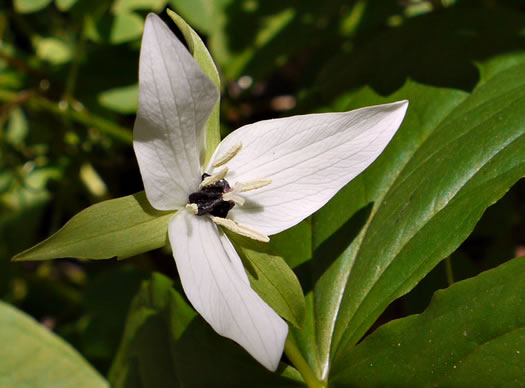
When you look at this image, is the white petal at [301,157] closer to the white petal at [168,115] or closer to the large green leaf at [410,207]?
the white petal at [168,115]

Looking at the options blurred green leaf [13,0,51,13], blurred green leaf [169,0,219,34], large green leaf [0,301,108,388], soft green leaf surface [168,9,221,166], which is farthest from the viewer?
blurred green leaf [169,0,219,34]

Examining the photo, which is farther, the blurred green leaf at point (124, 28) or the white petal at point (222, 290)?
the blurred green leaf at point (124, 28)

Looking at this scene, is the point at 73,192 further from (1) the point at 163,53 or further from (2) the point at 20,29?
(1) the point at 163,53

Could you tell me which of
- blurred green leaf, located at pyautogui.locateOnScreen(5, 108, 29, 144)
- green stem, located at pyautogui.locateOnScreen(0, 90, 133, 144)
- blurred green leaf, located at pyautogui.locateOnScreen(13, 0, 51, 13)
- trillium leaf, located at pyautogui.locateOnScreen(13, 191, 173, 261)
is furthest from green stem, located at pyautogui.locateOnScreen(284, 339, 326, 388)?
blurred green leaf, located at pyautogui.locateOnScreen(5, 108, 29, 144)

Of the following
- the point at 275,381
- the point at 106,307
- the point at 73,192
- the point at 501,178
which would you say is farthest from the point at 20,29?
the point at 501,178

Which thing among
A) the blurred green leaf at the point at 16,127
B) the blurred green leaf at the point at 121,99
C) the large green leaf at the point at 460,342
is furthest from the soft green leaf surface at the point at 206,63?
the blurred green leaf at the point at 16,127

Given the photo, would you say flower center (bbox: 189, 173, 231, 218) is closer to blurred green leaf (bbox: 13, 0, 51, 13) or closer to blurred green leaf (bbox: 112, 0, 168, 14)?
blurred green leaf (bbox: 112, 0, 168, 14)

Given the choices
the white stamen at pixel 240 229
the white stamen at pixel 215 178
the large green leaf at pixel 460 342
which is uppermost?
the white stamen at pixel 215 178

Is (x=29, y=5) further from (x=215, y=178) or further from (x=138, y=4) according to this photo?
(x=215, y=178)
